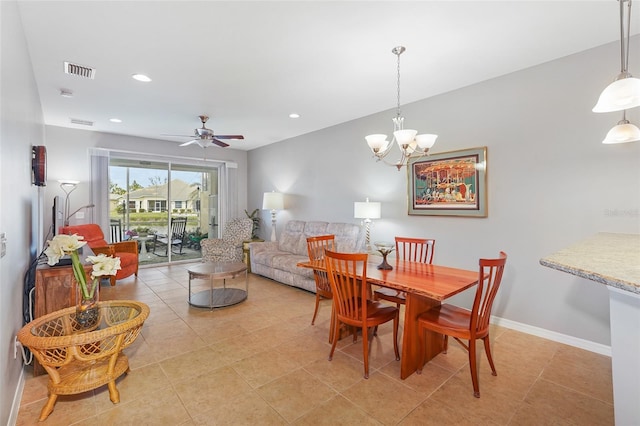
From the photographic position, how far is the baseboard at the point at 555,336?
2605 millimetres

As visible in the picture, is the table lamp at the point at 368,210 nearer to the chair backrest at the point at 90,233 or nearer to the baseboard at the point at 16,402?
the baseboard at the point at 16,402

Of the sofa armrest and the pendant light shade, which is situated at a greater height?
A: the pendant light shade

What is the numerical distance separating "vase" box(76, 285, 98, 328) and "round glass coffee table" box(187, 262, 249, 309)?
1465 millimetres

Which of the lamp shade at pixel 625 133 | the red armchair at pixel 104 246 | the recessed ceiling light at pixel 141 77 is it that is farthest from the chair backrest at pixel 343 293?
the red armchair at pixel 104 246

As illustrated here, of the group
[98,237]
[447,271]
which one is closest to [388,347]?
[447,271]

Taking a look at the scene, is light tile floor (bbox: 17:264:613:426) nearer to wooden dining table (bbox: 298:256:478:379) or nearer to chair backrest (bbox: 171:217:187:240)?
wooden dining table (bbox: 298:256:478:379)

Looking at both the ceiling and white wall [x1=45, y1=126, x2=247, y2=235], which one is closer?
the ceiling

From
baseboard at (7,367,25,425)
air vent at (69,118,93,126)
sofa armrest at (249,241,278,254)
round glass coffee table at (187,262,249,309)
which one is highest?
air vent at (69,118,93,126)

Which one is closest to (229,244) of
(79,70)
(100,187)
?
(100,187)

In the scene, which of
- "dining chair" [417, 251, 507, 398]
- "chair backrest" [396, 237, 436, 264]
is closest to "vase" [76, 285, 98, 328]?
"dining chair" [417, 251, 507, 398]

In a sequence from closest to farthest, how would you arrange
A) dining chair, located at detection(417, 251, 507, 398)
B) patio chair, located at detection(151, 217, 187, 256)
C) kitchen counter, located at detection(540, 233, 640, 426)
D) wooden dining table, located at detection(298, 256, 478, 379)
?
kitchen counter, located at detection(540, 233, 640, 426) < dining chair, located at detection(417, 251, 507, 398) < wooden dining table, located at detection(298, 256, 478, 379) < patio chair, located at detection(151, 217, 187, 256)

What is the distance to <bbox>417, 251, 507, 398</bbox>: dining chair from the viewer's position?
1.96m

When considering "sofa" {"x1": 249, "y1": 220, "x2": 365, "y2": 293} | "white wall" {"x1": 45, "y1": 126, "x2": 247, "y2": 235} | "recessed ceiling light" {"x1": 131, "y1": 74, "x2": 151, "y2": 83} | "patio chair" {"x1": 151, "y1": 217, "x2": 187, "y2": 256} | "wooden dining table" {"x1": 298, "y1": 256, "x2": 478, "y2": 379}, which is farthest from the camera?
"patio chair" {"x1": 151, "y1": 217, "x2": 187, "y2": 256}

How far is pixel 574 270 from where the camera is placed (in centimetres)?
127
